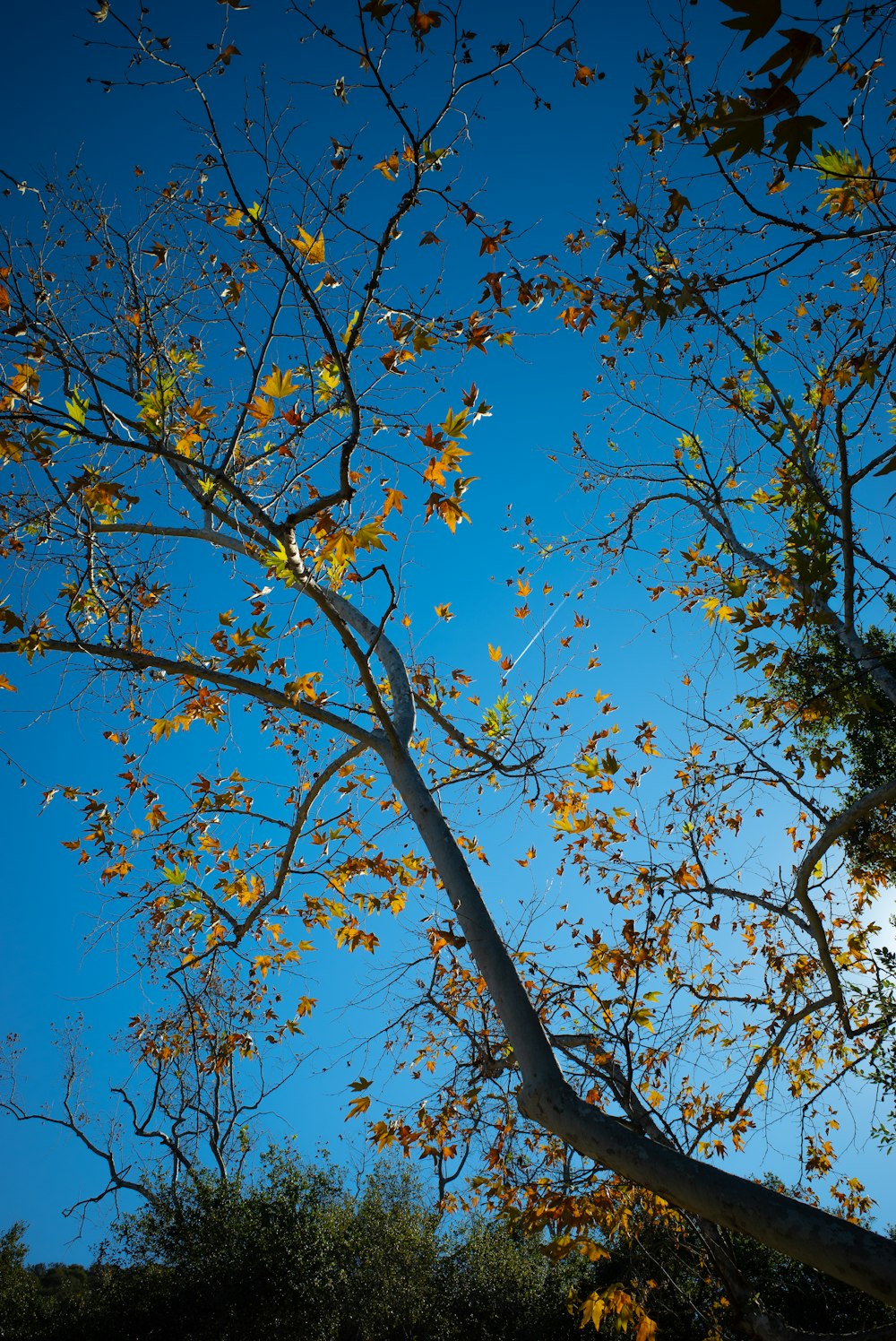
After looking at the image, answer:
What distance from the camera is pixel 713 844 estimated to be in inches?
231

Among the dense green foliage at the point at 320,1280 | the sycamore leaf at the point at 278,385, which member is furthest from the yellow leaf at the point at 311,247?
the dense green foliage at the point at 320,1280

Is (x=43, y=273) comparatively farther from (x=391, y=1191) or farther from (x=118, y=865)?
(x=391, y=1191)

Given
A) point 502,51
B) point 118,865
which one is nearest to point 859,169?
point 502,51

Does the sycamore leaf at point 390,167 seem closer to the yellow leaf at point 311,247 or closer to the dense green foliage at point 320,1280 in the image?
the yellow leaf at point 311,247

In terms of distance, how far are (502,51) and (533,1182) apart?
5294 mm

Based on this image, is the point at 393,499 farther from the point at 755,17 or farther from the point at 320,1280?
the point at 320,1280

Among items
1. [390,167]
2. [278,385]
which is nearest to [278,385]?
[278,385]

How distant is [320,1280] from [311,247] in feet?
39.5

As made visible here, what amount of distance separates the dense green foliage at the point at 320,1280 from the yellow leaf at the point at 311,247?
1137 centimetres

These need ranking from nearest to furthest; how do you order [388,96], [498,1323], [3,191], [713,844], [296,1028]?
1. [388,96]
2. [3,191]
3. [296,1028]
4. [713,844]
5. [498,1323]

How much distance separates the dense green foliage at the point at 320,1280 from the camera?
378 inches

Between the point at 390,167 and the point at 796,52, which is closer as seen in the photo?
the point at 796,52

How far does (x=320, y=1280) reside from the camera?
9758mm

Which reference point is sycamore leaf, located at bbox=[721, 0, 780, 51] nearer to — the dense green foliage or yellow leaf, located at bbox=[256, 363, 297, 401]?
yellow leaf, located at bbox=[256, 363, 297, 401]
